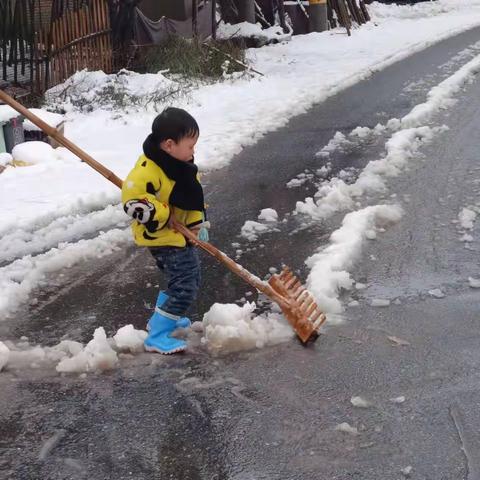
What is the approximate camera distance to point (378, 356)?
3516 mm

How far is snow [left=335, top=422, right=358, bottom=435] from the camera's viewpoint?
289 centimetres

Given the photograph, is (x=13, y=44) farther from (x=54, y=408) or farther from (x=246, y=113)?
(x=54, y=408)

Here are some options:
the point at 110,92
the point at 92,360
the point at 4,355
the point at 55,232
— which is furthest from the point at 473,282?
the point at 110,92

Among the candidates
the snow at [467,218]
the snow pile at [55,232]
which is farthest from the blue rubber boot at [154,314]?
the snow at [467,218]

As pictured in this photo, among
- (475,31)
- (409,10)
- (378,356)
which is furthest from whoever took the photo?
(409,10)

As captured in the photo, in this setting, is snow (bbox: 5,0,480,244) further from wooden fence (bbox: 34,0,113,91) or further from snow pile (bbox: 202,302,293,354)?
snow pile (bbox: 202,302,293,354)

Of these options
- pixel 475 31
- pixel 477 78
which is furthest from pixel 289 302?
pixel 475 31

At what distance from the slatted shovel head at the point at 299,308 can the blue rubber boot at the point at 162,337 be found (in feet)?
1.87

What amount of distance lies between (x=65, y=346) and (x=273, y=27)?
1584cm

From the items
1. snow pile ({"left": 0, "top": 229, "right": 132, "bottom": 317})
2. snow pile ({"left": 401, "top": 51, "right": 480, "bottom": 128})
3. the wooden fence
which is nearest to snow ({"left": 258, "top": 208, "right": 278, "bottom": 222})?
snow pile ({"left": 0, "top": 229, "right": 132, "bottom": 317})

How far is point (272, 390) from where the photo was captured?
3.25 m

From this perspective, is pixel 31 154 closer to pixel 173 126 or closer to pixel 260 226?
pixel 260 226

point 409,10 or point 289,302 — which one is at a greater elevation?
point 289,302

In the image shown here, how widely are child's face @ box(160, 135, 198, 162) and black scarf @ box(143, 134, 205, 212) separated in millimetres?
19
